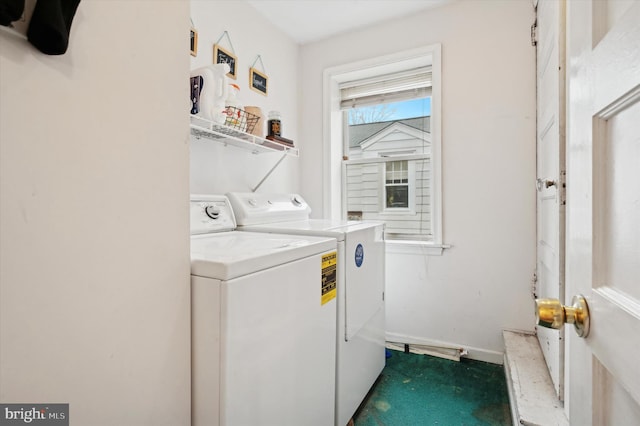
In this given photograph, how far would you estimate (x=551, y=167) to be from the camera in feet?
4.97

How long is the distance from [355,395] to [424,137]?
1985mm

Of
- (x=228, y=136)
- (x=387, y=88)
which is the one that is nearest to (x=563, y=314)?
(x=228, y=136)

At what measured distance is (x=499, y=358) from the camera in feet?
7.17

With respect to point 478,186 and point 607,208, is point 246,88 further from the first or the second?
point 607,208

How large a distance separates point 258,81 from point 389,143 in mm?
1207

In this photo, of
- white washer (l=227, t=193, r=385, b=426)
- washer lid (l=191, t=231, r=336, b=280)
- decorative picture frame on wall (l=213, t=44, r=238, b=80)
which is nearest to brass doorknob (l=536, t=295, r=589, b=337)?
washer lid (l=191, t=231, r=336, b=280)

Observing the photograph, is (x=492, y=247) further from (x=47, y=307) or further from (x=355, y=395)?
(x=47, y=307)

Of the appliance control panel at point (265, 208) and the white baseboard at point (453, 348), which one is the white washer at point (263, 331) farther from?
the white baseboard at point (453, 348)

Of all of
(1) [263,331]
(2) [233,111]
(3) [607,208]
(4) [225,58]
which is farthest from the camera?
(4) [225,58]

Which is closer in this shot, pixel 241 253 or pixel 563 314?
pixel 563 314

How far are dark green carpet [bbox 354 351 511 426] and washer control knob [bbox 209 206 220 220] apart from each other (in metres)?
1.32

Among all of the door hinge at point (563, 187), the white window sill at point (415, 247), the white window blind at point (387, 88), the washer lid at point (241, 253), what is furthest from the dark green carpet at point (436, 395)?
the white window blind at point (387, 88)

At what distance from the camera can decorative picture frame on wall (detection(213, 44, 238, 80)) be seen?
1978 mm

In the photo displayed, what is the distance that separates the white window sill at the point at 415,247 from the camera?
237cm
